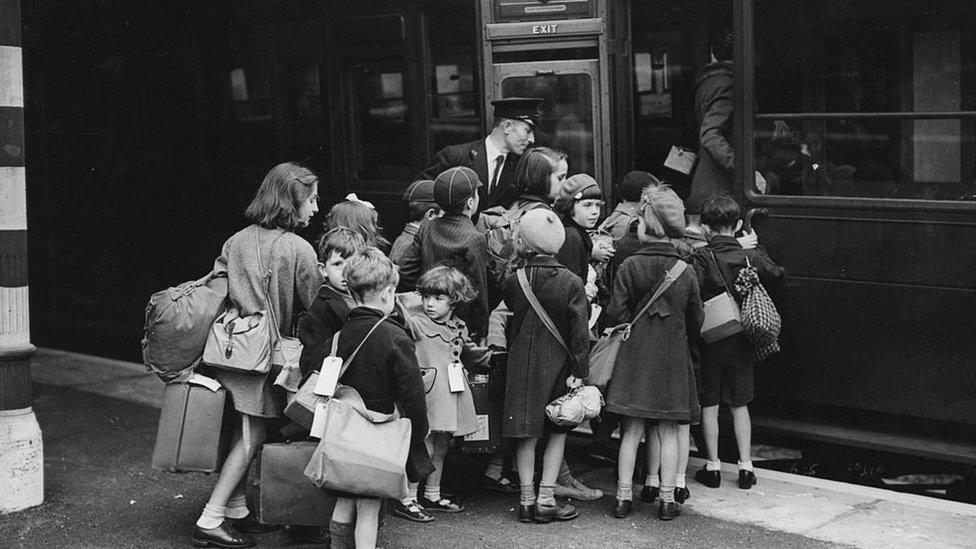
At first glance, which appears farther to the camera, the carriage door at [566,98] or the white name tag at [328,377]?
the carriage door at [566,98]

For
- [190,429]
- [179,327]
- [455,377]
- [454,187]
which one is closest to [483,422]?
[455,377]

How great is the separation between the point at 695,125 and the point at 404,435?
10.00 feet

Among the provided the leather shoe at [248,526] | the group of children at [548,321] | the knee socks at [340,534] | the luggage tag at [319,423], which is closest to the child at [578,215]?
the group of children at [548,321]

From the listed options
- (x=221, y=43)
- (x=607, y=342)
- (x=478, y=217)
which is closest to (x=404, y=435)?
(x=607, y=342)

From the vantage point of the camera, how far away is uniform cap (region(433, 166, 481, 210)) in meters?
6.00

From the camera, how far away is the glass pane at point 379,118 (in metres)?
7.99

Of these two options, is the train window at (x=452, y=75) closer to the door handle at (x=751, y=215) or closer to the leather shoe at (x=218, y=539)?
the door handle at (x=751, y=215)

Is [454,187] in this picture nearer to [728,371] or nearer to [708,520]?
[728,371]

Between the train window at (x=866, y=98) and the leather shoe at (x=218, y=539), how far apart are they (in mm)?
3265

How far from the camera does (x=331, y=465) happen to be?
4.89 m

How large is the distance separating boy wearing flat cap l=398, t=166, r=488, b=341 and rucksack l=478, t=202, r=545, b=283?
0.22m

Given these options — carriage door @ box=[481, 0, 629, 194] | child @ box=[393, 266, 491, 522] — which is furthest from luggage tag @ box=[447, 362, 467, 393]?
carriage door @ box=[481, 0, 629, 194]

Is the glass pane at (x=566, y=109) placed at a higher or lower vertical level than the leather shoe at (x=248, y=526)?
higher

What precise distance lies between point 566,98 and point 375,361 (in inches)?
112
